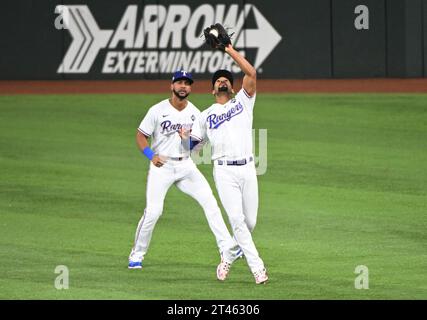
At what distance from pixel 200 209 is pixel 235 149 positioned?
201 inches

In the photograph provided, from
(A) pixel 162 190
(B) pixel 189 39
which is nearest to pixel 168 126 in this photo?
(A) pixel 162 190

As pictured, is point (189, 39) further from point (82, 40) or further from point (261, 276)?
point (261, 276)

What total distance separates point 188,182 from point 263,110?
499 inches

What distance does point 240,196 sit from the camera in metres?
11.4

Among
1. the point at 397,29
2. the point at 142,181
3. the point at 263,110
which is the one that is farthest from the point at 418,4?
the point at 142,181

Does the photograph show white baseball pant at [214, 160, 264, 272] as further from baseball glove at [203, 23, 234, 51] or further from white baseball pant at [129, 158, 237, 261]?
baseball glove at [203, 23, 234, 51]

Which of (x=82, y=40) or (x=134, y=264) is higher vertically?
(x=82, y=40)

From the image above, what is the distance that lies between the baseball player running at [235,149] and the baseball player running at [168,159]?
0.61 meters

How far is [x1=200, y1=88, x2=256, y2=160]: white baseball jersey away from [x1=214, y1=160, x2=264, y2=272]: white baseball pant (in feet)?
0.40

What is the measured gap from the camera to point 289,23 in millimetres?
27781

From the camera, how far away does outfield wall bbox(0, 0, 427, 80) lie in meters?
27.6

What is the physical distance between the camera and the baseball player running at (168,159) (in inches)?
476

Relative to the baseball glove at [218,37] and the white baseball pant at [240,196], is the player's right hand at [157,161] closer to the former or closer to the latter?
the white baseball pant at [240,196]

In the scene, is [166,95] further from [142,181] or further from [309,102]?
[142,181]
